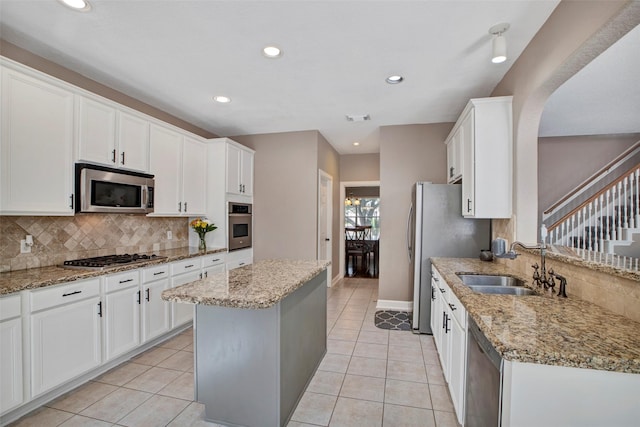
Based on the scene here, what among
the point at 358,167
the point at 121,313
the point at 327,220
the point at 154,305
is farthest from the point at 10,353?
the point at 358,167

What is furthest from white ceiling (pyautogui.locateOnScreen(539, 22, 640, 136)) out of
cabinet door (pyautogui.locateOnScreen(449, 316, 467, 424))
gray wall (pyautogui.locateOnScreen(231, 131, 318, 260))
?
gray wall (pyautogui.locateOnScreen(231, 131, 318, 260))

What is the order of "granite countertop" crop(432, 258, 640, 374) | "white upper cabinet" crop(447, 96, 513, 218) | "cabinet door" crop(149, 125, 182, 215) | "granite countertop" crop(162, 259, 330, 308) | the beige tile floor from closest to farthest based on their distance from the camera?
"granite countertop" crop(432, 258, 640, 374) → "granite countertop" crop(162, 259, 330, 308) → the beige tile floor → "white upper cabinet" crop(447, 96, 513, 218) → "cabinet door" crop(149, 125, 182, 215)

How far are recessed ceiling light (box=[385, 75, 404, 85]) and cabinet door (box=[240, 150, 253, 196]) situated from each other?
2.49m

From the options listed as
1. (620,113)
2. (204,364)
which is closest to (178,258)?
(204,364)

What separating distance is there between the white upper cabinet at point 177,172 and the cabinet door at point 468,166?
326cm

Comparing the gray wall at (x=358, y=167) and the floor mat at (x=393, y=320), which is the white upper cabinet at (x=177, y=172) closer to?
the floor mat at (x=393, y=320)

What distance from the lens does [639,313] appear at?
1284mm

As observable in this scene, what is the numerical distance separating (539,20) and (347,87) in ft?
5.30

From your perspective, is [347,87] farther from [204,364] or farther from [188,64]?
[204,364]

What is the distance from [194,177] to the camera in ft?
12.7

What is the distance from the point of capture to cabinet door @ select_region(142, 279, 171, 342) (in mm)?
2816

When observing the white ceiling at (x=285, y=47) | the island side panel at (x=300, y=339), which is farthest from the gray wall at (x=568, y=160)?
the island side panel at (x=300, y=339)

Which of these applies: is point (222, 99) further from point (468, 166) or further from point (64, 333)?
point (468, 166)

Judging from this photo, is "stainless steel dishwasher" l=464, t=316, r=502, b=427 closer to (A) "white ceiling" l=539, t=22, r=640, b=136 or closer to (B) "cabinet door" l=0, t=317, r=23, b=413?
(A) "white ceiling" l=539, t=22, r=640, b=136
